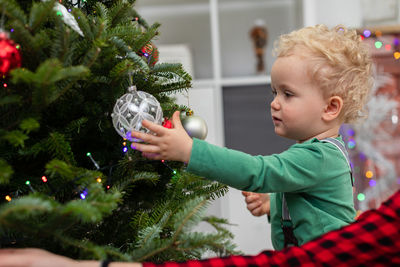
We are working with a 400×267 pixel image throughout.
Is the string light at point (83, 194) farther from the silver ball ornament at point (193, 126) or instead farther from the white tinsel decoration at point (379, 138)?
the white tinsel decoration at point (379, 138)

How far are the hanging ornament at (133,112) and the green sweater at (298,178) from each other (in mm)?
93

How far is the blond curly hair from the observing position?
2.64ft

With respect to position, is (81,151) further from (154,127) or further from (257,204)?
(257,204)

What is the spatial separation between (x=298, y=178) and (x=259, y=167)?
0.08 m

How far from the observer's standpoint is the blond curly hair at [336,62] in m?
0.81

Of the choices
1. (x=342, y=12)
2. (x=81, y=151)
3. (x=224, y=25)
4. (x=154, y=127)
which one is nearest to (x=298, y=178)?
(x=154, y=127)

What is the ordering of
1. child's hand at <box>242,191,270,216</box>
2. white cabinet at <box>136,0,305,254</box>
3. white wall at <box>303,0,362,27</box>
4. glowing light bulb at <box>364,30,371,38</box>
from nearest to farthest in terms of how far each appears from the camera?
1. child's hand at <box>242,191,270,216</box>
2. glowing light bulb at <box>364,30,371,38</box>
3. white wall at <box>303,0,362,27</box>
4. white cabinet at <box>136,0,305,254</box>

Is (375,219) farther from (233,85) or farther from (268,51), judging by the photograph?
(268,51)

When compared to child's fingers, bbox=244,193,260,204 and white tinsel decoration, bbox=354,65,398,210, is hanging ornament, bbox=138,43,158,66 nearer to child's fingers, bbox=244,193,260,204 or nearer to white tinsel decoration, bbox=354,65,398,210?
child's fingers, bbox=244,193,260,204

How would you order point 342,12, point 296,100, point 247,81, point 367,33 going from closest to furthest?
point 296,100 < point 367,33 < point 247,81 < point 342,12

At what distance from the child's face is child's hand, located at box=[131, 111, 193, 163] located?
0.27 metres

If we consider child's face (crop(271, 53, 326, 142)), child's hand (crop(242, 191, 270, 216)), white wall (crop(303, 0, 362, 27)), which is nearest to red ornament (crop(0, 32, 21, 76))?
child's face (crop(271, 53, 326, 142))

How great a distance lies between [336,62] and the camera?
811 mm

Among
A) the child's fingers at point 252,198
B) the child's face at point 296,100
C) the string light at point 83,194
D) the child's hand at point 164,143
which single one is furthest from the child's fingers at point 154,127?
the child's fingers at point 252,198
